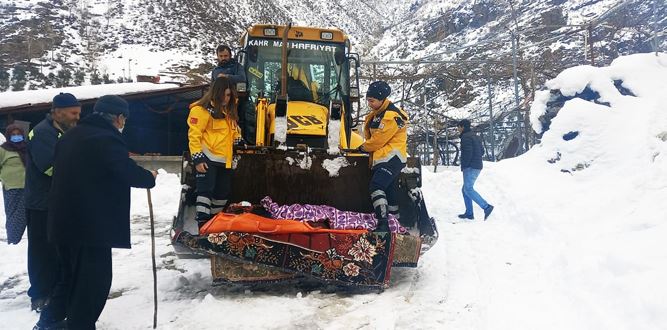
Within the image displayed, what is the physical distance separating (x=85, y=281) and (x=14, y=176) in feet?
6.72

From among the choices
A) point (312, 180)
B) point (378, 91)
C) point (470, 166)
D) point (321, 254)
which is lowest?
point (321, 254)

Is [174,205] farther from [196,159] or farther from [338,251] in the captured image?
[338,251]

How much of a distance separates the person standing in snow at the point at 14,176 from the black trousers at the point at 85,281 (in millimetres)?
1536

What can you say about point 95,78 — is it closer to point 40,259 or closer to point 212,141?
point 212,141

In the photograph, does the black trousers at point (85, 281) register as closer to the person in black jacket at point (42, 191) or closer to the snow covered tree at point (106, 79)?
the person in black jacket at point (42, 191)

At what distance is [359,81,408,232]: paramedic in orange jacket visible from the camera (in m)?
4.85

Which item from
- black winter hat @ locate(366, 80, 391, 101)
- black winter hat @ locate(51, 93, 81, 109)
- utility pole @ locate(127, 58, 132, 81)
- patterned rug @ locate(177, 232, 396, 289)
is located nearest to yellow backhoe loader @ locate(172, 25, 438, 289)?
patterned rug @ locate(177, 232, 396, 289)

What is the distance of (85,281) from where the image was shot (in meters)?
3.01

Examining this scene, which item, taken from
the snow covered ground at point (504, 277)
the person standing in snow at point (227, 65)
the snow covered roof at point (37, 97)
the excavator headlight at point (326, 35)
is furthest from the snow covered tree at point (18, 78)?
the excavator headlight at point (326, 35)

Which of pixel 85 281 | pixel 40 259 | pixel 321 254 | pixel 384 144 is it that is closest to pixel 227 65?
pixel 384 144

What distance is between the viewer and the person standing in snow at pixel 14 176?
426cm

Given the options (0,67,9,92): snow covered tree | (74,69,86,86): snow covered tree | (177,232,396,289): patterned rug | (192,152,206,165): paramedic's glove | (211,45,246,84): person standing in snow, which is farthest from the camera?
(74,69,86,86): snow covered tree

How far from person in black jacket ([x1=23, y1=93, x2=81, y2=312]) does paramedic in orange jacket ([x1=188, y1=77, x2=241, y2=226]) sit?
3.70 feet

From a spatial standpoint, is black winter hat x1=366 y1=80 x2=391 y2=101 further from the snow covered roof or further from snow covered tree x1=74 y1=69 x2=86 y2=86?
snow covered tree x1=74 y1=69 x2=86 y2=86
